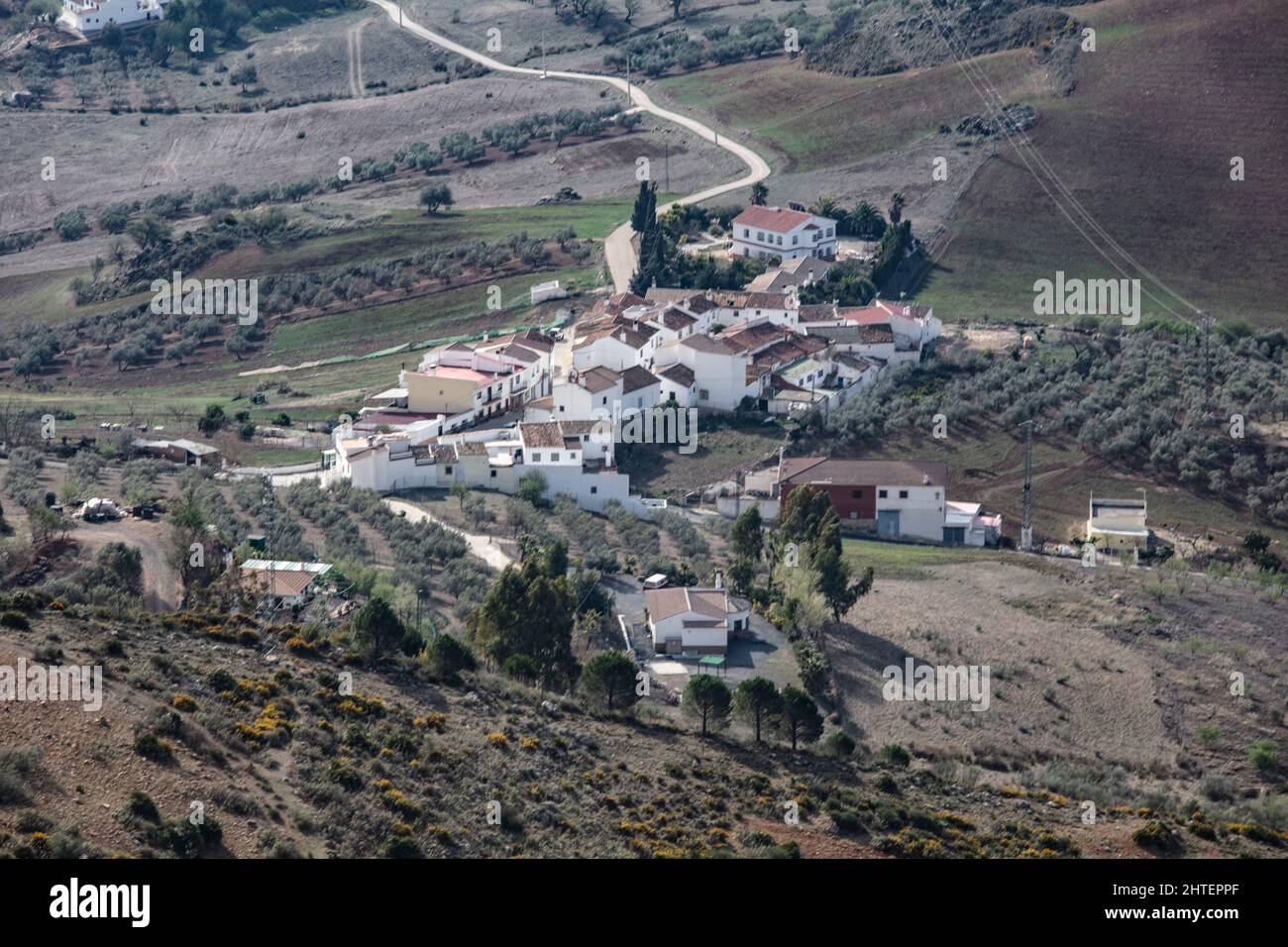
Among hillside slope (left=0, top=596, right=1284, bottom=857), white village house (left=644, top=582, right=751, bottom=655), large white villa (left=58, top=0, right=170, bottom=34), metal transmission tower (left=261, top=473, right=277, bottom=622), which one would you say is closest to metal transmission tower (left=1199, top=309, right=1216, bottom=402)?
white village house (left=644, top=582, right=751, bottom=655)

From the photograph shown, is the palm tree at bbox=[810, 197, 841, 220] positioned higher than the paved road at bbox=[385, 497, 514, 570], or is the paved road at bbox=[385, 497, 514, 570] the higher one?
the palm tree at bbox=[810, 197, 841, 220]

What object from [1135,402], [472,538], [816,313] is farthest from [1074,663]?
[816,313]

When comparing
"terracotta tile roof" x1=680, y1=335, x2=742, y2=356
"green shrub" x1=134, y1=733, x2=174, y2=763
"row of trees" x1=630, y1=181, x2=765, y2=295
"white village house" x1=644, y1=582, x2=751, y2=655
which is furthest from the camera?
"row of trees" x1=630, y1=181, x2=765, y2=295

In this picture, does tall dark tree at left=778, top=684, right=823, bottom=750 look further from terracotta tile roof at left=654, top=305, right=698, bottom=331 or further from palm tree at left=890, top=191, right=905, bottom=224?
palm tree at left=890, top=191, right=905, bottom=224

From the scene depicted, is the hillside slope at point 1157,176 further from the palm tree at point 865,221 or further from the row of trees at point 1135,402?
the row of trees at point 1135,402

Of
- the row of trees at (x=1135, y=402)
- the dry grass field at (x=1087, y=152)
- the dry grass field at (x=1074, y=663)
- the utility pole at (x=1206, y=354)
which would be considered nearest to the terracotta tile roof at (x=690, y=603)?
the dry grass field at (x=1074, y=663)

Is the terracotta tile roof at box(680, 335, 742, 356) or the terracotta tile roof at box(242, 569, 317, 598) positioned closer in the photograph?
the terracotta tile roof at box(242, 569, 317, 598)

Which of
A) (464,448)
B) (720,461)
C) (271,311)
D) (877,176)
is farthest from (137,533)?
(877,176)

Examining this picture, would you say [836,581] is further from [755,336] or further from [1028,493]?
[755,336]
